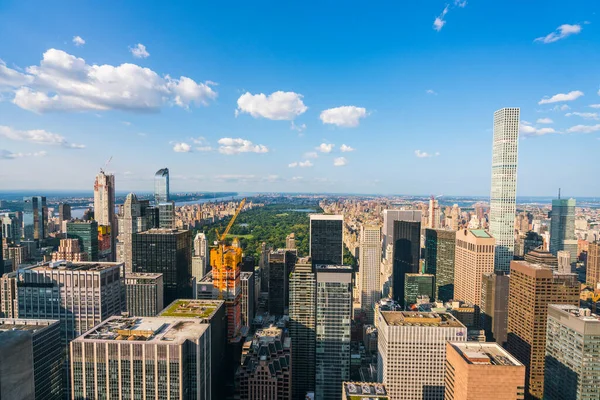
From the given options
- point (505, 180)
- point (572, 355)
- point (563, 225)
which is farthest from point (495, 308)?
point (563, 225)

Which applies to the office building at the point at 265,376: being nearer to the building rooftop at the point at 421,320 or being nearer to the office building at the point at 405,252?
the building rooftop at the point at 421,320

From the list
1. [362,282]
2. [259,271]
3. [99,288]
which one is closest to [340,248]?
[362,282]

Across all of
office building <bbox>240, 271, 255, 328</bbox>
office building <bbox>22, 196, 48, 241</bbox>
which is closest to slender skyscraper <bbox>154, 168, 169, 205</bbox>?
office building <bbox>22, 196, 48, 241</bbox>

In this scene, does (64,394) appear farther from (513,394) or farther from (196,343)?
(513,394)

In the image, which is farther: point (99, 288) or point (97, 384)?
point (99, 288)

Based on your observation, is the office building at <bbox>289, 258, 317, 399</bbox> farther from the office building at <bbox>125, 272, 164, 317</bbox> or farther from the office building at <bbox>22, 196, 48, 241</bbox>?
the office building at <bbox>22, 196, 48, 241</bbox>

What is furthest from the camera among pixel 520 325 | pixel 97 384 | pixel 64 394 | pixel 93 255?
pixel 93 255
